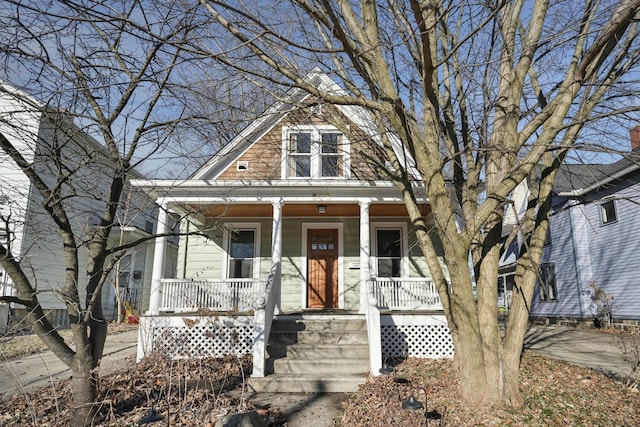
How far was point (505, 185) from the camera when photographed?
4.66 m

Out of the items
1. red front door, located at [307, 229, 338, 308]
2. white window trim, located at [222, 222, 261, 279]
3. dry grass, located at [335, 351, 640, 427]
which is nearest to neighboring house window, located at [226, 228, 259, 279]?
white window trim, located at [222, 222, 261, 279]

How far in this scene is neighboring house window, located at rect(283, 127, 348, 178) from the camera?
34.1 feet

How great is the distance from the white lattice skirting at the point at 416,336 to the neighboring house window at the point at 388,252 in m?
2.98

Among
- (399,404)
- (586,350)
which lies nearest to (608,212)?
(586,350)

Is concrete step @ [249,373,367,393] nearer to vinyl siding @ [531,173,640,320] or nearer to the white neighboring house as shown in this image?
the white neighboring house

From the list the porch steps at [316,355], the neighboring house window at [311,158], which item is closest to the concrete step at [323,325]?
the porch steps at [316,355]

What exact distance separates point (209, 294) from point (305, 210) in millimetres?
3355

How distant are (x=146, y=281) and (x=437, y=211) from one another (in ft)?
63.0

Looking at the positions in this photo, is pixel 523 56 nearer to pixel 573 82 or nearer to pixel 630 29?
pixel 573 82

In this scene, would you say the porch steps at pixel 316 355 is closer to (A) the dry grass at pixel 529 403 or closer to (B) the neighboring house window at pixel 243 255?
(A) the dry grass at pixel 529 403

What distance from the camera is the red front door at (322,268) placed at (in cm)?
1092

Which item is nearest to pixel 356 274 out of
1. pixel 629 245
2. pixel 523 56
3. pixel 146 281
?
pixel 523 56

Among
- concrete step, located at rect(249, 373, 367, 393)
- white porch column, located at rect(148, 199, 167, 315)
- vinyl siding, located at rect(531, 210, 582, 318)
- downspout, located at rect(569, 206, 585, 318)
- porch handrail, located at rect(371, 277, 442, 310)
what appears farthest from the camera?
vinyl siding, located at rect(531, 210, 582, 318)

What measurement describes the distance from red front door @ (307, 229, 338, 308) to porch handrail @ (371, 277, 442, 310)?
207cm
